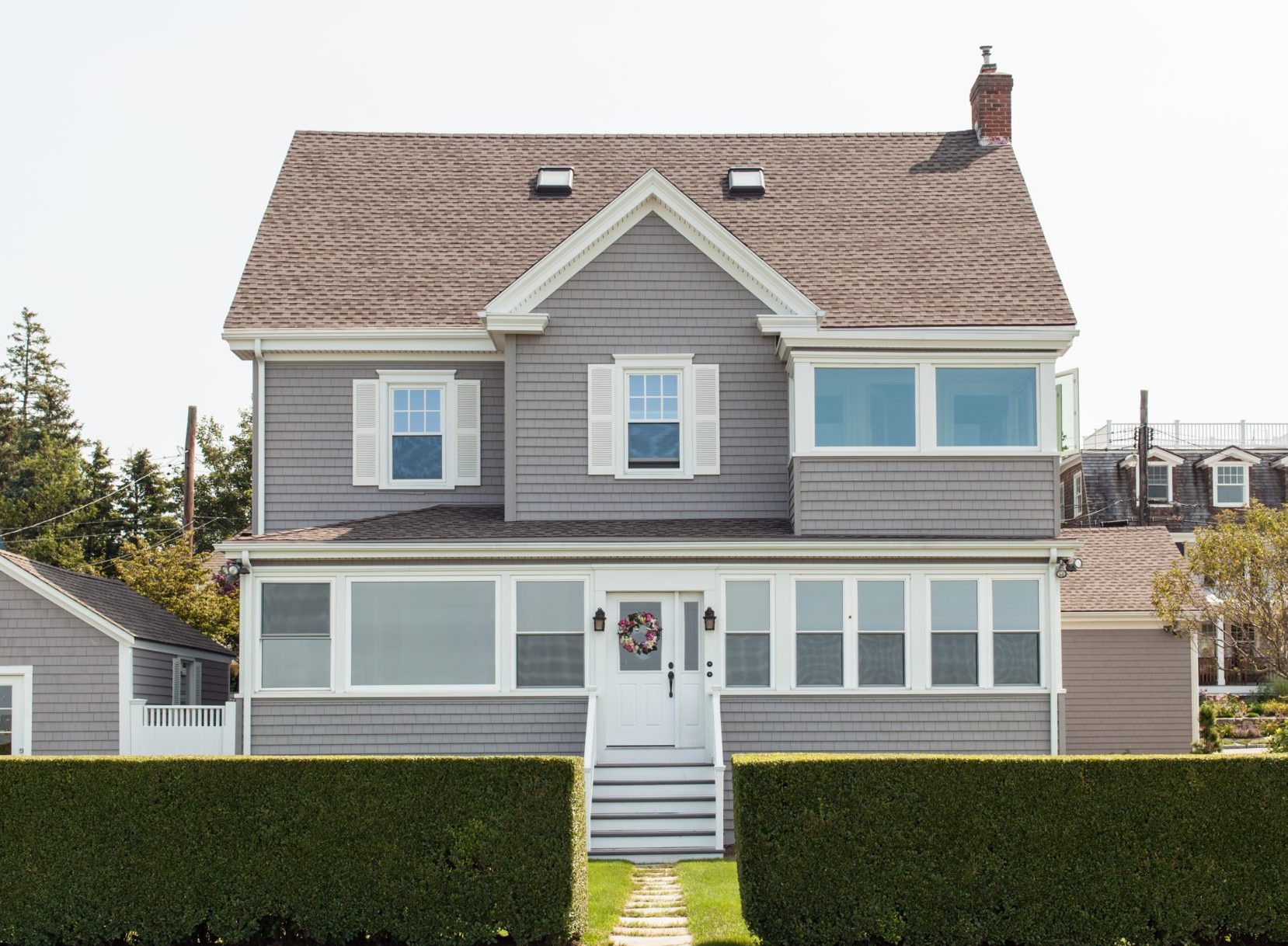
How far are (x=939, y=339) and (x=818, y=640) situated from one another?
4.13 m

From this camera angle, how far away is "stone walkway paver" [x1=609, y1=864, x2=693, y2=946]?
12922 millimetres

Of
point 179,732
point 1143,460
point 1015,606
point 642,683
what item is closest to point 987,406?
point 1015,606

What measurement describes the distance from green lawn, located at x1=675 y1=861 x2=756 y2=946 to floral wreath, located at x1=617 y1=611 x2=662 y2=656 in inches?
122

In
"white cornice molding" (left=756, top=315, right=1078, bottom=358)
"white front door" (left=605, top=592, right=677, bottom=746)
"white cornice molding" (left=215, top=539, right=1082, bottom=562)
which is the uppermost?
"white cornice molding" (left=756, top=315, right=1078, bottom=358)

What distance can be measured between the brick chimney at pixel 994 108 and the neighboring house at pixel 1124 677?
7.43 metres

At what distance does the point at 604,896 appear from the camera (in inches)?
573

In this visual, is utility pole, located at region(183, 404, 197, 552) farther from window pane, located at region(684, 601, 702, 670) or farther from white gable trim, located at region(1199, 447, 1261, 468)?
white gable trim, located at region(1199, 447, 1261, 468)

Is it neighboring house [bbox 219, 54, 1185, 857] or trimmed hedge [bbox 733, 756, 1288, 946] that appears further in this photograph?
neighboring house [bbox 219, 54, 1185, 857]

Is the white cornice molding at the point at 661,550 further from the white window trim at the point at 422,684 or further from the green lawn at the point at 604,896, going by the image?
the green lawn at the point at 604,896

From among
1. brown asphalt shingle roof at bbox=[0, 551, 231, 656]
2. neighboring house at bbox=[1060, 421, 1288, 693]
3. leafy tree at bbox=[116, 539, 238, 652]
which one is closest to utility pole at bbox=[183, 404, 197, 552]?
leafy tree at bbox=[116, 539, 238, 652]

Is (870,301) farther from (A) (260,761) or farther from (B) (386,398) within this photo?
(A) (260,761)

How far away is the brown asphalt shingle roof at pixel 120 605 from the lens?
19.9 m

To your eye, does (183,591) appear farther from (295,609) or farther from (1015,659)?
(1015,659)

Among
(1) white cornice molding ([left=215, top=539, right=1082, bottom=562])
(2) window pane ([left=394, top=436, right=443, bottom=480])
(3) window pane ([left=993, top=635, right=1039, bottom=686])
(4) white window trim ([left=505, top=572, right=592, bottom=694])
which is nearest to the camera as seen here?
(1) white cornice molding ([left=215, top=539, right=1082, bottom=562])
